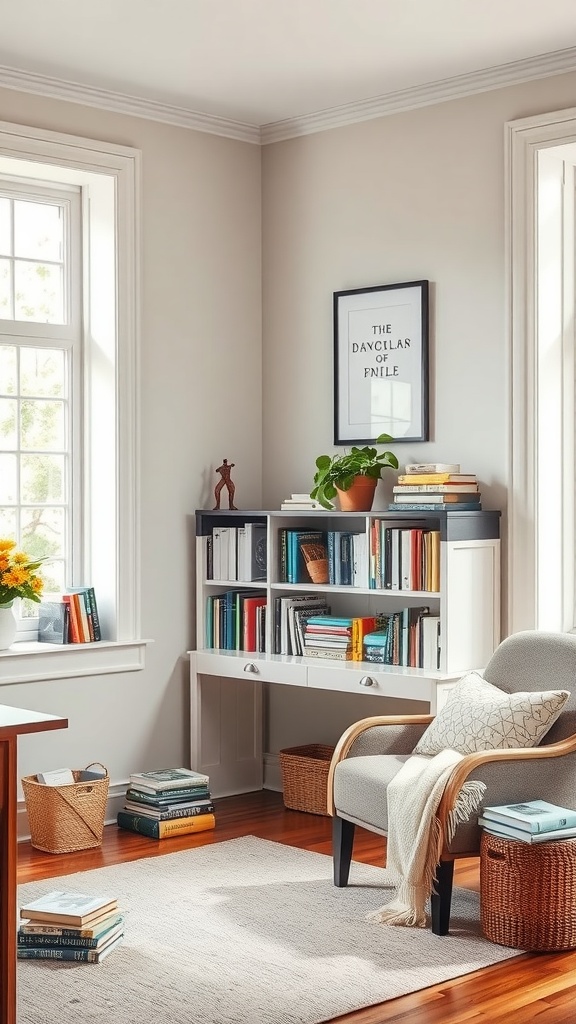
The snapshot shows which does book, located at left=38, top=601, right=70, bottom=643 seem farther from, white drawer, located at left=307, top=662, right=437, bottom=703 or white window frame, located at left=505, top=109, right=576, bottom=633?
white window frame, located at left=505, top=109, right=576, bottom=633

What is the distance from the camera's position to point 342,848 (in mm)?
4223

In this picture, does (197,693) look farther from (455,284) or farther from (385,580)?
(455,284)

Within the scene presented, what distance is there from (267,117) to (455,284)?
126 centimetres

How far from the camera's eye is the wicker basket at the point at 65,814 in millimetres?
4742

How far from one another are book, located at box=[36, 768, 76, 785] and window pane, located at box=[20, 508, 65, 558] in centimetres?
95

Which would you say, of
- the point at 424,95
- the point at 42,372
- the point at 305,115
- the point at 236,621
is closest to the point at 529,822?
the point at 236,621

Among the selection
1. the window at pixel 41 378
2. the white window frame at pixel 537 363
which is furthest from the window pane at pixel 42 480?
the white window frame at pixel 537 363

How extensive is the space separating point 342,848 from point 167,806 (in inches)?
40.1

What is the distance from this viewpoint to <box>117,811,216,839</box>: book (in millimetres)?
4965

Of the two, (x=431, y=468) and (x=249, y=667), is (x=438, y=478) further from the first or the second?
(x=249, y=667)

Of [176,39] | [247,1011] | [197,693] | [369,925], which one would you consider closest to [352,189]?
[176,39]

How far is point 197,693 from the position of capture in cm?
551

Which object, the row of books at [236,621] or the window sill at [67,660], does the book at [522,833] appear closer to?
the row of books at [236,621]

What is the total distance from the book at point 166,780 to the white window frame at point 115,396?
1.51 feet
